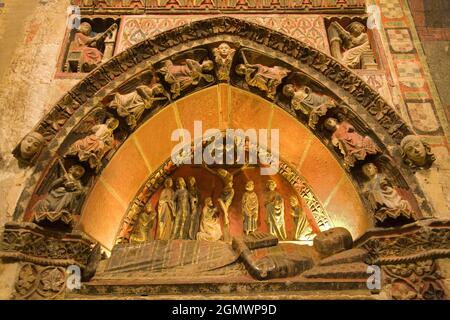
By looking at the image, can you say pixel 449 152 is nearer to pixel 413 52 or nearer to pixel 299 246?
pixel 413 52

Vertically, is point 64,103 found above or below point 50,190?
above

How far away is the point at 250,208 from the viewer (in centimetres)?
528

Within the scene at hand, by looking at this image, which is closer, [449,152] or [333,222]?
[449,152]

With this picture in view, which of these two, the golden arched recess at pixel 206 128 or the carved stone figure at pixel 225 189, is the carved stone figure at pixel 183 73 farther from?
the carved stone figure at pixel 225 189

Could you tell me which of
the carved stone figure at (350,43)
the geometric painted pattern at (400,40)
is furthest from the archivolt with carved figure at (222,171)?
the geometric painted pattern at (400,40)

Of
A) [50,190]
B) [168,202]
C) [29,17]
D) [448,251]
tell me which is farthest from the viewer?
[29,17]

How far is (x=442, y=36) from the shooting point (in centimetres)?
542

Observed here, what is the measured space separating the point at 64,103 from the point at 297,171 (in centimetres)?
293

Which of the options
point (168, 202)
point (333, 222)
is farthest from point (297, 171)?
point (168, 202)

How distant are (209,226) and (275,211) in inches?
33.3

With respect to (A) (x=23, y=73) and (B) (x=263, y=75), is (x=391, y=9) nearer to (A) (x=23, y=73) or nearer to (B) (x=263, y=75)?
(B) (x=263, y=75)

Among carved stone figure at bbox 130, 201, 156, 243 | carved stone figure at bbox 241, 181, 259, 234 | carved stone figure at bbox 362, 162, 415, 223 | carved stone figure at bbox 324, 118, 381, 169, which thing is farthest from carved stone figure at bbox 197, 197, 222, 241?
carved stone figure at bbox 362, 162, 415, 223

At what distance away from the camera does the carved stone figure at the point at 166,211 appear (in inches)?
200

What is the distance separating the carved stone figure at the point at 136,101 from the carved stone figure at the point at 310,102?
1.57 m
